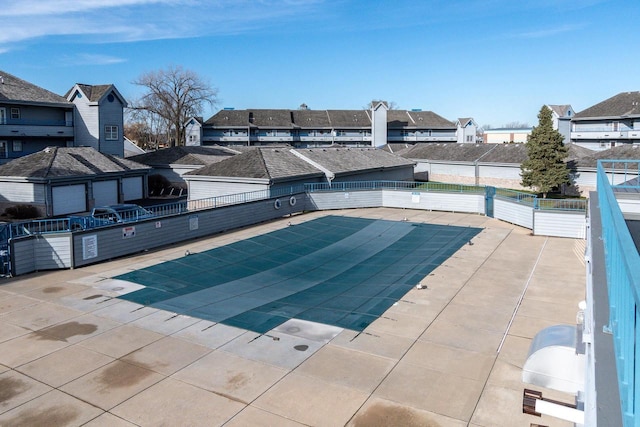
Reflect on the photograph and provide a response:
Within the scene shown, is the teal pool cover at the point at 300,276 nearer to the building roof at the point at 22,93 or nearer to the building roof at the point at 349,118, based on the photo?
the building roof at the point at 22,93

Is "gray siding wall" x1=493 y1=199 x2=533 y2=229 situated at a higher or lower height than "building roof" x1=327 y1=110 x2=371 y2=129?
lower

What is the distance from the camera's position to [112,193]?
39.1m

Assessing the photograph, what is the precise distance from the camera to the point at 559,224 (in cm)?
2698

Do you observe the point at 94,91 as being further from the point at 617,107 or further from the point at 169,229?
the point at 617,107

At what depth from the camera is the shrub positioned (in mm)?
32969

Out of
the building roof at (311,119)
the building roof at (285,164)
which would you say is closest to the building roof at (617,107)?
the building roof at (285,164)

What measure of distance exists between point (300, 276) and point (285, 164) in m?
Answer: 18.8

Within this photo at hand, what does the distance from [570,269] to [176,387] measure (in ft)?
54.3

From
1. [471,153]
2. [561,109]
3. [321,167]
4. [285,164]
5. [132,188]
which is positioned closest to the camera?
[285,164]

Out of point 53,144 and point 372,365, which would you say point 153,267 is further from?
point 53,144

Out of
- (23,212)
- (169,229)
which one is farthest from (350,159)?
(23,212)

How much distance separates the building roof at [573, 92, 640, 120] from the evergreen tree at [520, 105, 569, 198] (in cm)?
2140

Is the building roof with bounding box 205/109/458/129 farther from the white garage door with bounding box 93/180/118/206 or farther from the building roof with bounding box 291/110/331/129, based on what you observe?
the white garage door with bounding box 93/180/118/206

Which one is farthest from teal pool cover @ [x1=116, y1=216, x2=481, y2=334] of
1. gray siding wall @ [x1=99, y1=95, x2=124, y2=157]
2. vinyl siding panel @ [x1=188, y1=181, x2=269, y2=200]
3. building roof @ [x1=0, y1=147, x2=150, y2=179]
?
gray siding wall @ [x1=99, y1=95, x2=124, y2=157]
